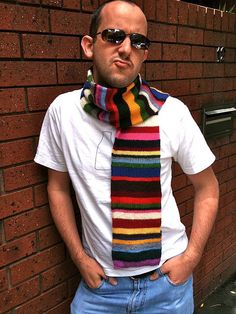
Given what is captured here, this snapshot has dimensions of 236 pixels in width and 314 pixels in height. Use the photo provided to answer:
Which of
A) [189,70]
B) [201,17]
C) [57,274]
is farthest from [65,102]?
[201,17]

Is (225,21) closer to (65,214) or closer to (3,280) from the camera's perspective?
(65,214)

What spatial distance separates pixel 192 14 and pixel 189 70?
42 centimetres

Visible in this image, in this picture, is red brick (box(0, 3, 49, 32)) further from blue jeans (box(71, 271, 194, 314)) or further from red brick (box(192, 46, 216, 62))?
red brick (box(192, 46, 216, 62))

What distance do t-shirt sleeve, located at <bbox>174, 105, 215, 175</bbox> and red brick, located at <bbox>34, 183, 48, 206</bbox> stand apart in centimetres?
71

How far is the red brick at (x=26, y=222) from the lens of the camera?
6.14 feet

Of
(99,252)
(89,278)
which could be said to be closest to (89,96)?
(99,252)

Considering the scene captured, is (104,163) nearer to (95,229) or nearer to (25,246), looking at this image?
→ (95,229)

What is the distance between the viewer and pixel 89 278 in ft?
6.20

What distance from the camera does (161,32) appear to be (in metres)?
2.64

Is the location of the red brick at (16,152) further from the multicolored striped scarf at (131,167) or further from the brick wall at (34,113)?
the multicolored striped scarf at (131,167)

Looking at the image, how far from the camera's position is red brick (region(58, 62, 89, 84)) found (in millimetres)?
2025

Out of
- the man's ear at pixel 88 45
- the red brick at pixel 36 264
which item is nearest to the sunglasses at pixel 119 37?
the man's ear at pixel 88 45

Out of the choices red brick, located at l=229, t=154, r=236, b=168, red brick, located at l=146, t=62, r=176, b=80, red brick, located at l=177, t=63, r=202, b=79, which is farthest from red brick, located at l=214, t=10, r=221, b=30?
red brick, located at l=229, t=154, r=236, b=168

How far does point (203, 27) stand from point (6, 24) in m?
1.85
